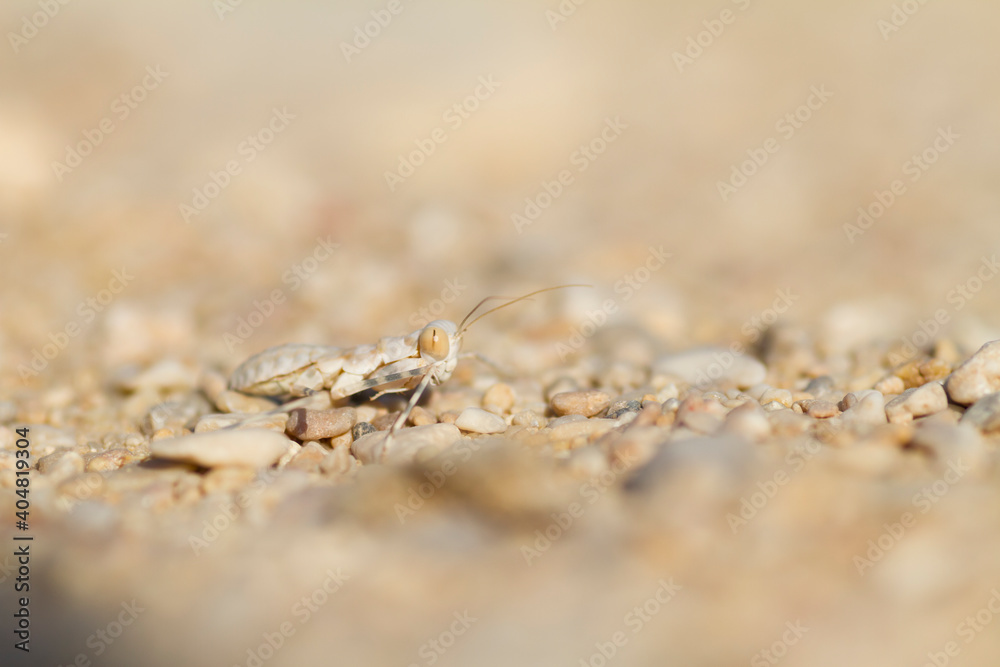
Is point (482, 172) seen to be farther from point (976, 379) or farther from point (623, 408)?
point (976, 379)

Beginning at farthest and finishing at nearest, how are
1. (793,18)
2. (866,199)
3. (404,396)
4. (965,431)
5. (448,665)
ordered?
1. (793,18)
2. (866,199)
3. (404,396)
4. (965,431)
5. (448,665)

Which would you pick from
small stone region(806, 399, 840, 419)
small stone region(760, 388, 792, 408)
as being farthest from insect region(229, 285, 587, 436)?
small stone region(806, 399, 840, 419)

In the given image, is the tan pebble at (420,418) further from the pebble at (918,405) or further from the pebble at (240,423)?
the pebble at (918,405)

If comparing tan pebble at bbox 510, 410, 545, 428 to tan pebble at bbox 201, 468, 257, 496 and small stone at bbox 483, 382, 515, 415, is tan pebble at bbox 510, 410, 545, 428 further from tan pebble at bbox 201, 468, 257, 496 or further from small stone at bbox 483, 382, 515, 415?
tan pebble at bbox 201, 468, 257, 496

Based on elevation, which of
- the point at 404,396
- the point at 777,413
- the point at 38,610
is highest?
the point at 777,413

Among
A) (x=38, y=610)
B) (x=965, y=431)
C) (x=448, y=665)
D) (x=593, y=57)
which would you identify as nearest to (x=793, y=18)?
(x=593, y=57)

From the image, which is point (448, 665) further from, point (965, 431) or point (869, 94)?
point (869, 94)
